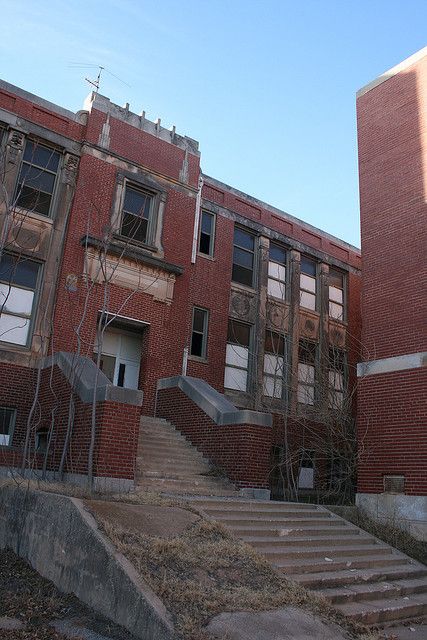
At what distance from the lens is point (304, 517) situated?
31.8 ft

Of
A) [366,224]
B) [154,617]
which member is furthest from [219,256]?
[154,617]

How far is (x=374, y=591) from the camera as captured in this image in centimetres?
720

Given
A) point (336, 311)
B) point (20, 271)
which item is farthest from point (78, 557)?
point (336, 311)

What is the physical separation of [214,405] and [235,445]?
4.22 feet

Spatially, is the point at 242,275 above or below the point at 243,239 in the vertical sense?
below

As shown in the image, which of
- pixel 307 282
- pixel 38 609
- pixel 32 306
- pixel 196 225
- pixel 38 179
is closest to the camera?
pixel 38 609

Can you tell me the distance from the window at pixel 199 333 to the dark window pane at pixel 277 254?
451cm

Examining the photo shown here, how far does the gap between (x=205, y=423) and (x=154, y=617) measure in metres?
8.12

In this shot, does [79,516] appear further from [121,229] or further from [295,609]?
[121,229]

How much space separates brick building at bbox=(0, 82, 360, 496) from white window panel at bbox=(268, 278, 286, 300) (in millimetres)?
52

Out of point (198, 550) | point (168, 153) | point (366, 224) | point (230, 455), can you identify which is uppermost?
point (168, 153)

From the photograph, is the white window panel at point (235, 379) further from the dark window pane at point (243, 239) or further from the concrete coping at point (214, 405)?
the dark window pane at point (243, 239)

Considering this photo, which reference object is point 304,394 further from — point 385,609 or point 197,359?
point 385,609

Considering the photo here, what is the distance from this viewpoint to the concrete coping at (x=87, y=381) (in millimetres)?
10367
